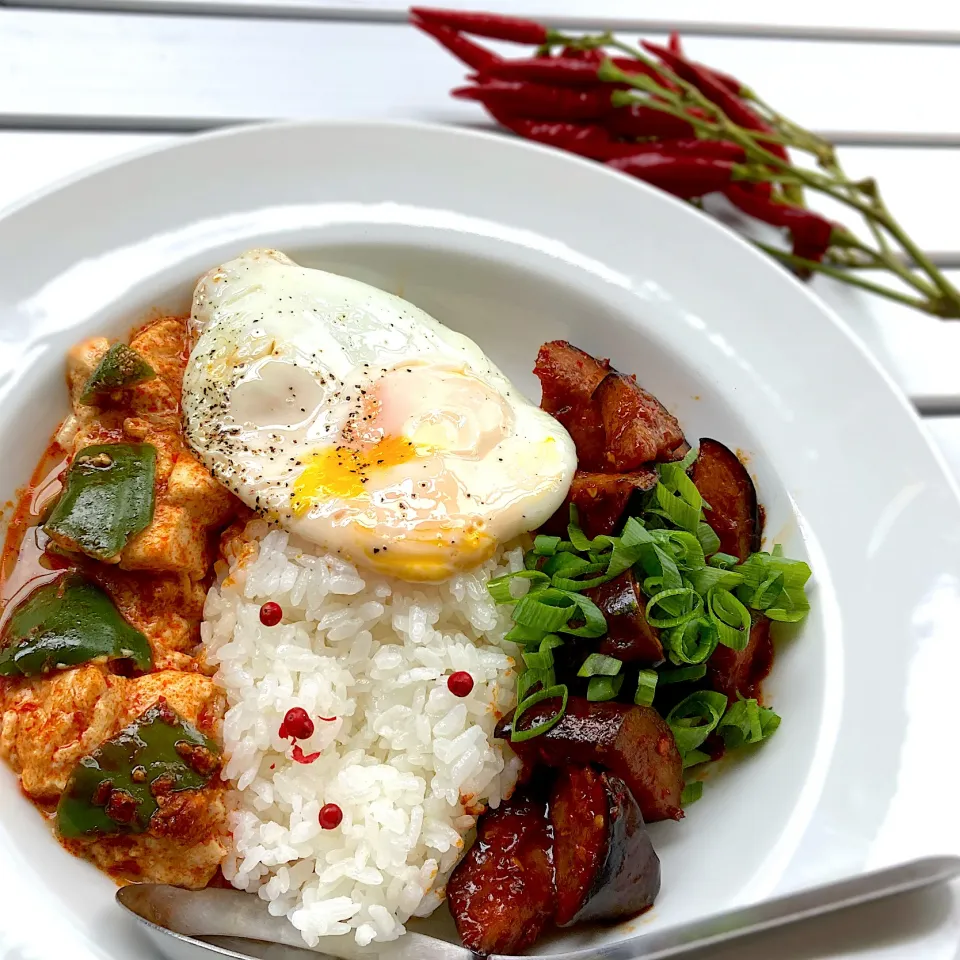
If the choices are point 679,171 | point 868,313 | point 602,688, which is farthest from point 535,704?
point 868,313

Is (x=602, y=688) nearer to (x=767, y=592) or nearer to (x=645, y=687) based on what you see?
(x=645, y=687)

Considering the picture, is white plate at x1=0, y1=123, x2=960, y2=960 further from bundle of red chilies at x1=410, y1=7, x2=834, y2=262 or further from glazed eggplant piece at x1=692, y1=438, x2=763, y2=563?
bundle of red chilies at x1=410, y1=7, x2=834, y2=262

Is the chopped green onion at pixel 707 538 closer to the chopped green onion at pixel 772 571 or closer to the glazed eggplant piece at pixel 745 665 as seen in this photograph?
the chopped green onion at pixel 772 571

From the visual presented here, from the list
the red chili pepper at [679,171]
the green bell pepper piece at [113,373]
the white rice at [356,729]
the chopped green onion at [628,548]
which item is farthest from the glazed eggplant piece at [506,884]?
the red chili pepper at [679,171]

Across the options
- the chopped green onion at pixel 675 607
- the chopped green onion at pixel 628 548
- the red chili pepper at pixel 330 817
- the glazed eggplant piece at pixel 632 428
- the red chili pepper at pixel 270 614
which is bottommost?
the red chili pepper at pixel 330 817

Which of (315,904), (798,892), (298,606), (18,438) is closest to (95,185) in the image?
(18,438)

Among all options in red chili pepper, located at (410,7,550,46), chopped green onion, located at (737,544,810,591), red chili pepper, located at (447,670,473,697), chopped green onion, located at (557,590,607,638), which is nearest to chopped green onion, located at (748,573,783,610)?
chopped green onion, located at (737,544,810,591)

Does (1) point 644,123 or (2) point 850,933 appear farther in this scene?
(1) point 644,123
